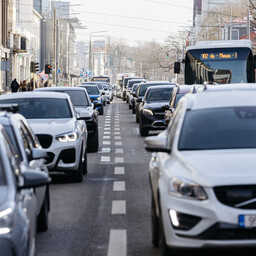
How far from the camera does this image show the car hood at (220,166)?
6.40m

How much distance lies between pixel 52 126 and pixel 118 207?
11.3 ft

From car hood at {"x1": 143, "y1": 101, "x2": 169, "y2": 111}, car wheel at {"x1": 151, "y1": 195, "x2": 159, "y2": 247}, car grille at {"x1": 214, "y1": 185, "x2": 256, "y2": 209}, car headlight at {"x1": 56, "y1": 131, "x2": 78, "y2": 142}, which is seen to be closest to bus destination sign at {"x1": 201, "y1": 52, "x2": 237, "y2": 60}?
car hood at {"x1": 143, "y1": 101, "x2": 169, "y2": 111}

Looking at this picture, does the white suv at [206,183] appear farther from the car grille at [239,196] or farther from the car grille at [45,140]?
the car grille at [45,140]

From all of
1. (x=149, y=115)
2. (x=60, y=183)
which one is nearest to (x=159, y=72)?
(x=149, y=115)

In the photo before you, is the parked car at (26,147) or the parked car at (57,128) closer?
the parked car at (26,147)

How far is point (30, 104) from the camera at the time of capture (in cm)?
1491

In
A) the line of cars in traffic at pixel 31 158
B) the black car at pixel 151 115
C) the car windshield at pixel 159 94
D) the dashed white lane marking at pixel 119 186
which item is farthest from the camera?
the car windshield at pixel 159 94

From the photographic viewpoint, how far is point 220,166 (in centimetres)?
667

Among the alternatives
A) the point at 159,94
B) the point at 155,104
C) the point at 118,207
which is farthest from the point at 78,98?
the point at 118,207

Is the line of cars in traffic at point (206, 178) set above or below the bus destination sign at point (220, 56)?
below

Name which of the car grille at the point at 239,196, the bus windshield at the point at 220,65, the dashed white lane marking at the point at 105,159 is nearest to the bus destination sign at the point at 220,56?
the bus windshield at the point at 220,65

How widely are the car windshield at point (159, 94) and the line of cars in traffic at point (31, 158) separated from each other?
12034 millimetres

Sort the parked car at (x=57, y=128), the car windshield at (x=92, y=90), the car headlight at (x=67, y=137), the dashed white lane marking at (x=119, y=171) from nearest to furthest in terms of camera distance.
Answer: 1. the parked car at (x=57, y=128)
2. the car headlight at (x=67, y=137)
3. the dashed white lane marking at (x=119, y=171)
4. the car windshield at (x=92, y=90)

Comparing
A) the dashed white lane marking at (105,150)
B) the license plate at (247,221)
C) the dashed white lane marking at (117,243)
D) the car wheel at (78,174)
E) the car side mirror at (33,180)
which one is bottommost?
the dashed white lane marking at (105,150)
